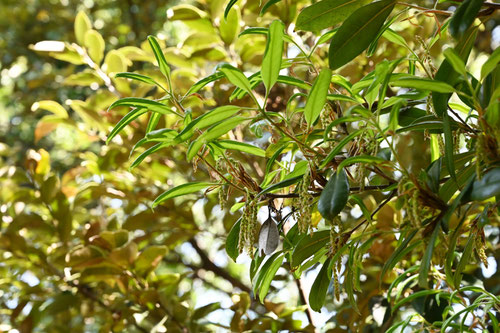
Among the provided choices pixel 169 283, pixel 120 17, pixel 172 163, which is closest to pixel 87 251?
pixel 169 283

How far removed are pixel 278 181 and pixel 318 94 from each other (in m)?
0.25

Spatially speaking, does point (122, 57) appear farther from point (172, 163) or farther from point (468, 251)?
point (468, 251)

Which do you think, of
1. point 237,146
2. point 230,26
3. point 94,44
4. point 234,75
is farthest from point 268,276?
point 94,44

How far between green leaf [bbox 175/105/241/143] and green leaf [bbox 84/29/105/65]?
0.86 m

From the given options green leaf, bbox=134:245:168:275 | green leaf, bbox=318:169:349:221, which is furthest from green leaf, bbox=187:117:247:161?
green leaf, bbox=134:245:168:275

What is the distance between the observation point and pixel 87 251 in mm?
1099

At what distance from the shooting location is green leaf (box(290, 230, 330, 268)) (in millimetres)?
642

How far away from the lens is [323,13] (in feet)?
1.90

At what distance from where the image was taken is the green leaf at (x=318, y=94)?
20.0 inches

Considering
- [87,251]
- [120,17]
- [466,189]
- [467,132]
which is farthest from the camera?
[120,17]

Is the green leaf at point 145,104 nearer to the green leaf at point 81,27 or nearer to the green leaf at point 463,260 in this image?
the green leaf at point 463,260

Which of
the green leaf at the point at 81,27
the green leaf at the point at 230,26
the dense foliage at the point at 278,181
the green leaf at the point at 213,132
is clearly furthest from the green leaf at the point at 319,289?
the green leaf at the point at 81,27

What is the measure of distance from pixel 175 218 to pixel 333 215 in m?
0.88

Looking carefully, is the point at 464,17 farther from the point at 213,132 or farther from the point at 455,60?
the point at 213,132
